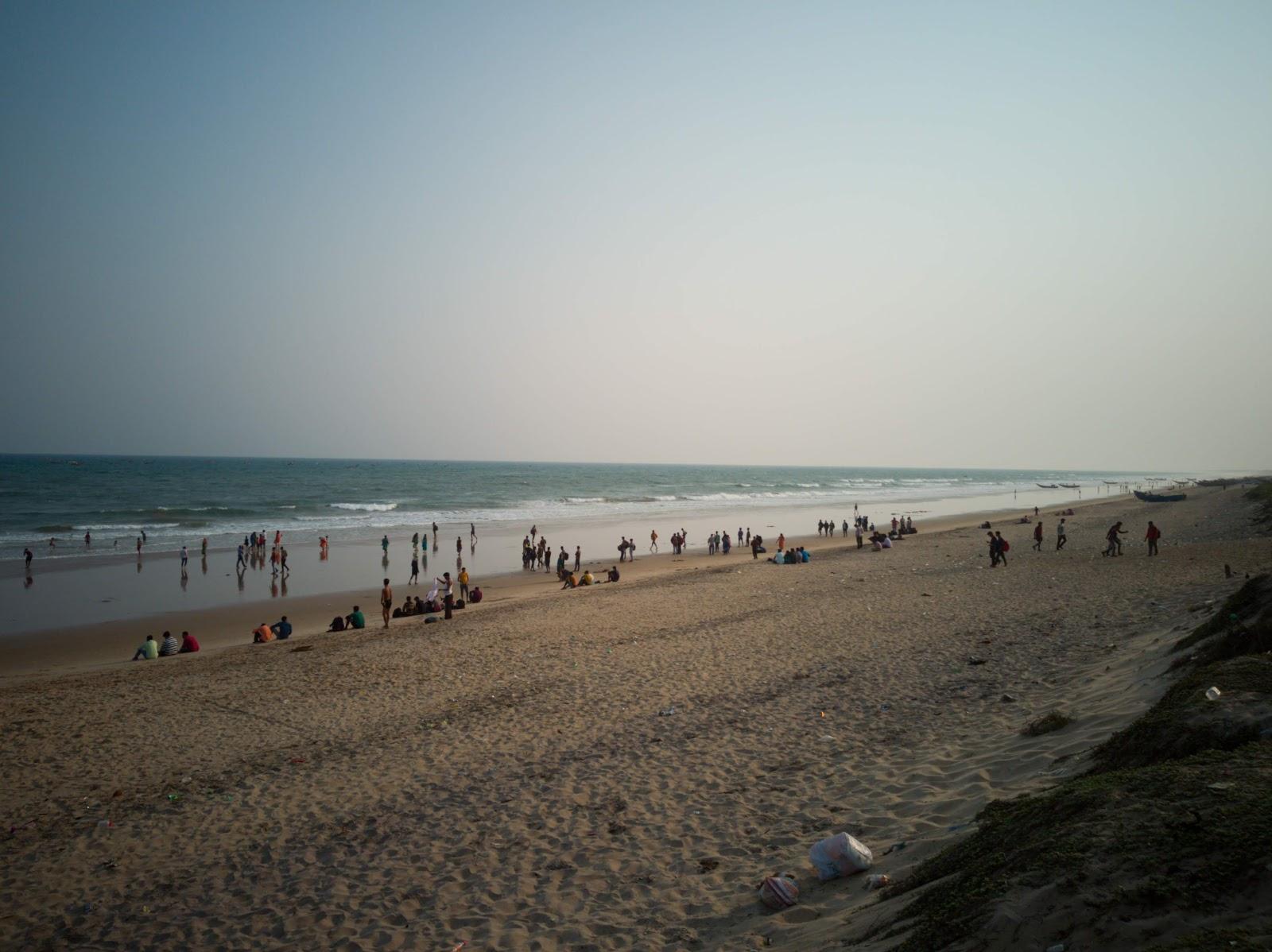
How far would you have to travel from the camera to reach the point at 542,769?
9711mm

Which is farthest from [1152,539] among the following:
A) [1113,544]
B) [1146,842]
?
[1146,842]

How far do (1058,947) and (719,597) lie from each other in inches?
782

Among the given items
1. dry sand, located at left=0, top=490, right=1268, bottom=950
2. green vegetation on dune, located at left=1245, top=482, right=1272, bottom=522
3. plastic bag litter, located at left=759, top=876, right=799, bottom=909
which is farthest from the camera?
green vegetation on dune, located at left=1245, top=482, right=1272, bottom=522

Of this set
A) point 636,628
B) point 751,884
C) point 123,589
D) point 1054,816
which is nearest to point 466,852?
point 751,884

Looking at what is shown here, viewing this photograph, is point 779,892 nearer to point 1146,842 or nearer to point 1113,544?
point 1146,842

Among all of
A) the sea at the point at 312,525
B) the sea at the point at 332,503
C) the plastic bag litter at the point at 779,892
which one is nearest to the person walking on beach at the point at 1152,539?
the sea at the point at 312,525

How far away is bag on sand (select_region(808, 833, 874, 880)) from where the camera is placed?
6.11 m

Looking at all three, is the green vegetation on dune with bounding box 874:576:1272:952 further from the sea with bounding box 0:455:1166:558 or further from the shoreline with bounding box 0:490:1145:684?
the sea with bounding box 0:455:1166:558

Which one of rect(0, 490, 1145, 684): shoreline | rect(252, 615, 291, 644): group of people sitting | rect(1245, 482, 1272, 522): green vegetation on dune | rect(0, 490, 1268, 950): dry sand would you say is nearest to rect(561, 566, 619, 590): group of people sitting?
rect(0, 490, 1145, 684): shoreline

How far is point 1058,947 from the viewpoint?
326cm

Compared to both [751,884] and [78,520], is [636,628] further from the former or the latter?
[78,520]

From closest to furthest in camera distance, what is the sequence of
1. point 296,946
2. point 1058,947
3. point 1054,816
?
point 1058,947, point 1054,816, point 296,946

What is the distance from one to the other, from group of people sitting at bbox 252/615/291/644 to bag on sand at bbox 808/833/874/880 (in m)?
18.0

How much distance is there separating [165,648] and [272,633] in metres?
2.57
